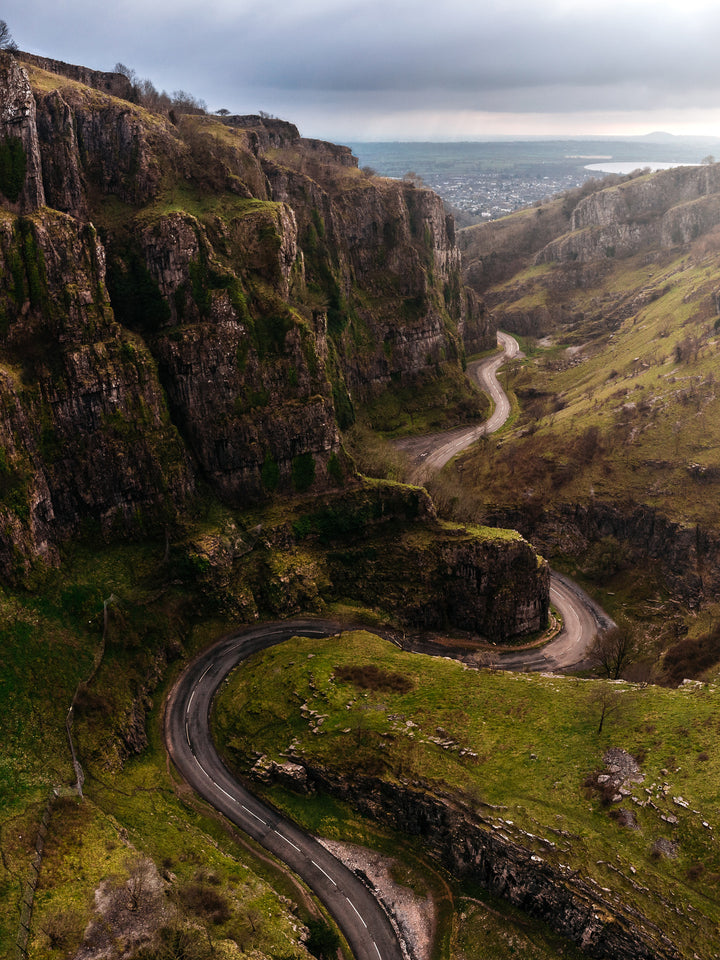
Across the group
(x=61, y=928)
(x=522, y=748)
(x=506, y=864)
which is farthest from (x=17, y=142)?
(x=506, y=864)

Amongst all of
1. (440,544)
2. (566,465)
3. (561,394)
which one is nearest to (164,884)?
(440,544)

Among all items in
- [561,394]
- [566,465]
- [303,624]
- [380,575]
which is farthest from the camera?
[561,394]

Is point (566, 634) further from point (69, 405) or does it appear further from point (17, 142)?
point (17, 142)

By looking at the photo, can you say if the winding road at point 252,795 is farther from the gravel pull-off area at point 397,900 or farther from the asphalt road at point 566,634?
the gravel pull-off area at point 397,900

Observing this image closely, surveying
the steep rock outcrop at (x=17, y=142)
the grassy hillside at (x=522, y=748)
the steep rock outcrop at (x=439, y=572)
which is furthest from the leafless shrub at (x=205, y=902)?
the steep rock outcrop at (x=17, y=142)

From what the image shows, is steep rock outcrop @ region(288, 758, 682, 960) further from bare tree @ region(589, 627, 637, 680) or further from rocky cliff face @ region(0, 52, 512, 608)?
rocky cliff face @ region(0, 52, 512, 608)

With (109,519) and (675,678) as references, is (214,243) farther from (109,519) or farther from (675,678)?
(675,678)

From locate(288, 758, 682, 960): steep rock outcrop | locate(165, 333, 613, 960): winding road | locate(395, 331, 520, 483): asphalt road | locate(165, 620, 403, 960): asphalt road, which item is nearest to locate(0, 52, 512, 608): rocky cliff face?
locate(165, 620, 403, 960): asphalt road
